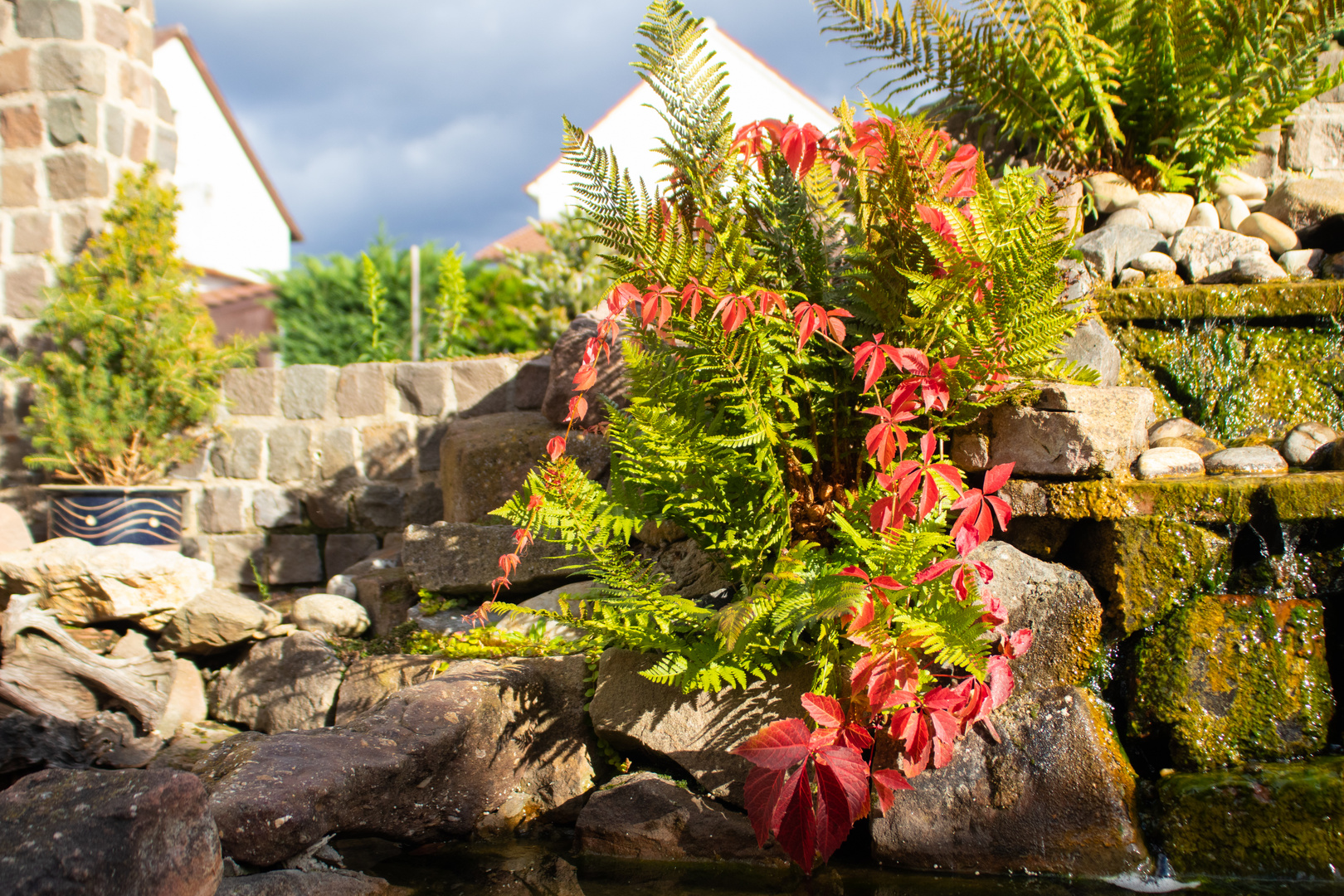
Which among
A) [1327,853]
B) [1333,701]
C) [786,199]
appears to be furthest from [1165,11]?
[1327,853]

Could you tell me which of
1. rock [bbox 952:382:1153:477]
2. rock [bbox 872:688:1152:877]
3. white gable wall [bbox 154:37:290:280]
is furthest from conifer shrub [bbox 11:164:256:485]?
white gable wall [bbox 154:37:290:280]

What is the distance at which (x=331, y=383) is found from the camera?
541cm

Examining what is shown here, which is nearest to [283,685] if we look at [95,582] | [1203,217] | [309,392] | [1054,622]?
[95,582]

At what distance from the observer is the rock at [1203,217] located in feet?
13.6

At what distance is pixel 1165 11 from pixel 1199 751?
340cm

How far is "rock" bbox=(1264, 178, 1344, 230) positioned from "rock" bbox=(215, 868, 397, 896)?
4.92 metres

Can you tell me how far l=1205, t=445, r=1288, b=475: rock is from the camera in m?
2.96

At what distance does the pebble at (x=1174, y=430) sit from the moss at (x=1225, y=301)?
575 mm

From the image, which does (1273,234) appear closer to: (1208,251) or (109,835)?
(1208,251)

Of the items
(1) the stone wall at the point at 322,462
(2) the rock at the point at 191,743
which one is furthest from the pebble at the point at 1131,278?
(2) the rock at the point at 191,743

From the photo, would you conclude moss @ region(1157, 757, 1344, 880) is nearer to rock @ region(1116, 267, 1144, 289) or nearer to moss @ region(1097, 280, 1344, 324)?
moss @ region(1097, 280, 1344, 324)

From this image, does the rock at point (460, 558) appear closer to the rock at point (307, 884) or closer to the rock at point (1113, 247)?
the rock at point (307, 884)

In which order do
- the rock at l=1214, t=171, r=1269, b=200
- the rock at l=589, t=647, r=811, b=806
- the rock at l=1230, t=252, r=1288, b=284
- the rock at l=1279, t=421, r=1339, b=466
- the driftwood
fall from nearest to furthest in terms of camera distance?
the rock at l=589, t=647, r=811, b=806 → the rock at l=1279, t=421, r=1339, b=466 → the driftwood → the rock at l=1230, t=252, r=1288, b=284 → the rock at l=1214, t=171, r=1269, b=200

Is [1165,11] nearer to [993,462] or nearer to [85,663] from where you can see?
[993,462]
